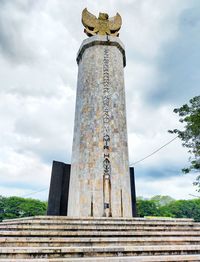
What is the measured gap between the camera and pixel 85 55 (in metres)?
11.6

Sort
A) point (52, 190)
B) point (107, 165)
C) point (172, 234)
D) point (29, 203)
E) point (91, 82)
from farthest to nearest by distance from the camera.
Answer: point (29, 203) → point (91, 82) → point (52, 190) → point (107, 165) → point (172, 234)

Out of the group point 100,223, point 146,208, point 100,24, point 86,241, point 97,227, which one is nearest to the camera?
point 86,241

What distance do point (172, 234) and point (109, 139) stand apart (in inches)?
227

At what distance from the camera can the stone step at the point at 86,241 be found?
3452 mm

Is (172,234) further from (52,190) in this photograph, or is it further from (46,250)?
(52,190)

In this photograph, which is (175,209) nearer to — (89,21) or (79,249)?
(89,21)

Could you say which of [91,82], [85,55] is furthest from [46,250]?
[85,55]

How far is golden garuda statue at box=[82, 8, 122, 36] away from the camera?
12102mm

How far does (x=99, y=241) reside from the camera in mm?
3648

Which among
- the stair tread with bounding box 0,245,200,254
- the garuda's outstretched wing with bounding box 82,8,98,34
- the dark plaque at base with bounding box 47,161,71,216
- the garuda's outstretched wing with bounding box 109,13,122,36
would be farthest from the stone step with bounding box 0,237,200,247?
the garuda's outstretched wing with bounding box 109,13,122,36

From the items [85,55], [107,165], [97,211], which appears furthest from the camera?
[85,55]

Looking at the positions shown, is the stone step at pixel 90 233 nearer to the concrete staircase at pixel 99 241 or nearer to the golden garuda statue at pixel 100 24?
the concrete staircase at pixel 99 241

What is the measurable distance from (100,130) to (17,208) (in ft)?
92.9

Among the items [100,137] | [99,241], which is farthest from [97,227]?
[100,137]
